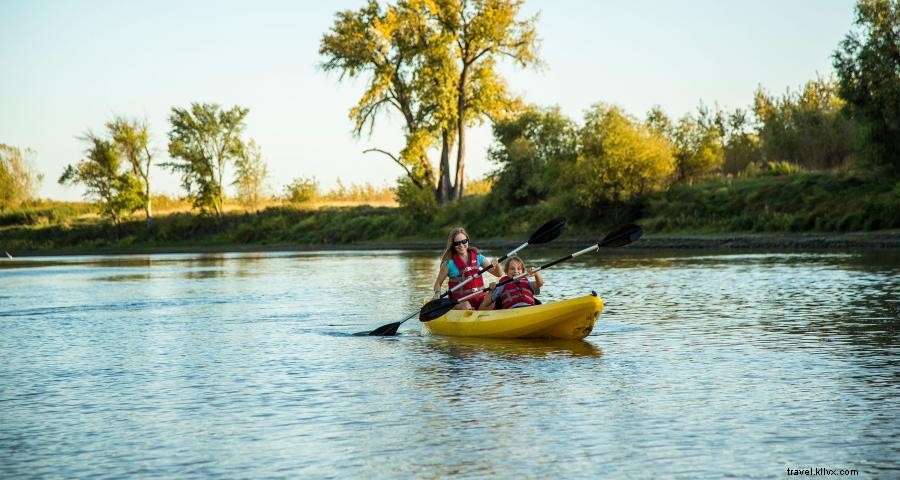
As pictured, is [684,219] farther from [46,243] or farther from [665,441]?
[46,243]

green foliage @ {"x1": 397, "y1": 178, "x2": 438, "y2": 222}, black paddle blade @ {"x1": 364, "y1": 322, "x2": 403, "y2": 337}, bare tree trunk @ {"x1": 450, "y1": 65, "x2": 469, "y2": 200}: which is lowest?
black paddle blade @ {"x1": 364, "y1": 322, "x2": 403, "y2": 337}

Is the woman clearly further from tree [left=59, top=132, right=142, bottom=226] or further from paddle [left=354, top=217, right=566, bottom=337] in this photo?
tree [left=59, top=132, right=142, bottom=226]

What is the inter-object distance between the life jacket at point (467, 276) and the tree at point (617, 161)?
3509 cm

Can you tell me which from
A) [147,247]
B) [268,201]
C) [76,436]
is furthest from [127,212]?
[76,436]

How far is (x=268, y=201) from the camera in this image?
8250 cm

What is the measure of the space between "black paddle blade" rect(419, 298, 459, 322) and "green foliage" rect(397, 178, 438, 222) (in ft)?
157

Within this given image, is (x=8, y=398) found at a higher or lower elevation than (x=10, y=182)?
lower

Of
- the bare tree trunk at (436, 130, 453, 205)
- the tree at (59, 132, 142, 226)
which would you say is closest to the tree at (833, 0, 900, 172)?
the bare tree trunk at (436, 130, 453, 205)

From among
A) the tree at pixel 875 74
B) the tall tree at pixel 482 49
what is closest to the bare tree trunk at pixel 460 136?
the tall tree at pixel 482 49

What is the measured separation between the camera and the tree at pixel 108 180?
8112 centimetres

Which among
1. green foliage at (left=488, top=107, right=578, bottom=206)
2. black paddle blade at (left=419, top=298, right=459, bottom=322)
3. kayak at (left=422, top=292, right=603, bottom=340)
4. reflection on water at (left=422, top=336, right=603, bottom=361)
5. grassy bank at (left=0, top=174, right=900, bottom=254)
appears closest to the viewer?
reflection on water at (left=422, top=336, right=603, bottom=361)

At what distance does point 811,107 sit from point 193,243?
4240 cm

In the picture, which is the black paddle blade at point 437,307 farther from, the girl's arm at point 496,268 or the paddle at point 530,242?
the girl's arm at point 496,268

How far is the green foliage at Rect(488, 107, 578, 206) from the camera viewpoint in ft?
196
